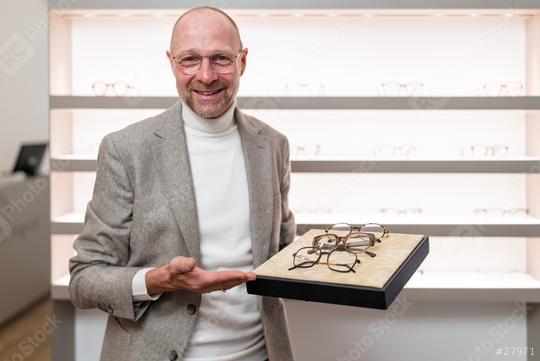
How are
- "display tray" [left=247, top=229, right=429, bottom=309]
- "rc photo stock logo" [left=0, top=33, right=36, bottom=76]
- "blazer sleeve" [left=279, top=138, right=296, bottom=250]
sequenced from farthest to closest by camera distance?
"rc photo stock logo" [left=0, top=33, right=36, bottom=76] < "blazer sleeve" [left=279, top=138, right=296, bottom=250] < "display tray" [left=247, top=229, right=429, bottom=309]

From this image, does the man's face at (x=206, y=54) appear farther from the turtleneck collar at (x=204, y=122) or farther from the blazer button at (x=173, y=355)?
the blazer button at (x=173, y=355)

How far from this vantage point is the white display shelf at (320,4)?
2611 millimetres

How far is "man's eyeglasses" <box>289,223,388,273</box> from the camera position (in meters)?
1.31

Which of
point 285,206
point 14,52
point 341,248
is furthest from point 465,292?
point 14,52

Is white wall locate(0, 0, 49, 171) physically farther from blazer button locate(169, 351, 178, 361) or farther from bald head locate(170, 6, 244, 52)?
blazer button locate(169, 351, 178, 361)

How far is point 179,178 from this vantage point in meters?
1.47

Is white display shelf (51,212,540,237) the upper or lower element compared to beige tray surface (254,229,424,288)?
lower

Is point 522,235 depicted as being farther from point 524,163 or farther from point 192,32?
point 192,32

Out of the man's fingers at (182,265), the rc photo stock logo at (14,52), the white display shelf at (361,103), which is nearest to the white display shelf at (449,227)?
the white display shelf at (361,103)

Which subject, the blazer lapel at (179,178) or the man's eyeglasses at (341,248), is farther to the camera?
the blazer lapel at (179,178)

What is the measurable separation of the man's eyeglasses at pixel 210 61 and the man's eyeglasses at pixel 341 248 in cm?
52

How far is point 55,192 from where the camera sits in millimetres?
2723

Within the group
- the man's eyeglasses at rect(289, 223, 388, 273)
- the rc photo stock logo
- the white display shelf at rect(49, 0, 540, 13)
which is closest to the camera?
the man's eyeglasses at rect(289, 223, 388, 273)

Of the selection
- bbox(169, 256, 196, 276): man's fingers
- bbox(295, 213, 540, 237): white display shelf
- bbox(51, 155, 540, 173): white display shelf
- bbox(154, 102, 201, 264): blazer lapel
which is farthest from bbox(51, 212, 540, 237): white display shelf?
bbox(169, 256, 196, 276): man's fingers
